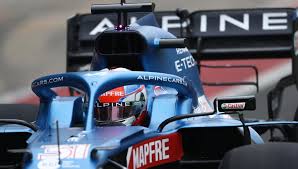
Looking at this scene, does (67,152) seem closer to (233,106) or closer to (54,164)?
(54,164)

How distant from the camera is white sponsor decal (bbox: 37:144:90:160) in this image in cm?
304

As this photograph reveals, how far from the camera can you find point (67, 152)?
10.0ft

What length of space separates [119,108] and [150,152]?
47cm

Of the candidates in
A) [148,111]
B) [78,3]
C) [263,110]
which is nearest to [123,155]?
[148,111]

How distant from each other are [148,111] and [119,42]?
1.72 feet

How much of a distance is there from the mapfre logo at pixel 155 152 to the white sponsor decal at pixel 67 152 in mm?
240

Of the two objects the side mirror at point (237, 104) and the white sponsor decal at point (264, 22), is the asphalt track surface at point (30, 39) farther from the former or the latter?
the side mirror at point (237, 104)

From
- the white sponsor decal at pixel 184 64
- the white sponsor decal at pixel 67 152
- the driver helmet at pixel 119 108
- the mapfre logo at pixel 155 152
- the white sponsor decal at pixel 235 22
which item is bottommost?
the mapfre logo at pixel 155 152

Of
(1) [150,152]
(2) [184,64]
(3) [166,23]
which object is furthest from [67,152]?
(3) [166,23]

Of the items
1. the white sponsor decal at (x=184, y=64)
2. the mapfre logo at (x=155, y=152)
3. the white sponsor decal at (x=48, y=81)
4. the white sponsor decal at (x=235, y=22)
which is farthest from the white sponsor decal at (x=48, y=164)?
the white sponsor decal at (x=235, y=22)

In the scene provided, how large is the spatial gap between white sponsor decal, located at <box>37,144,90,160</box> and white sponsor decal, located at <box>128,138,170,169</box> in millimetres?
247

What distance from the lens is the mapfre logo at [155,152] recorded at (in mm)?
3297

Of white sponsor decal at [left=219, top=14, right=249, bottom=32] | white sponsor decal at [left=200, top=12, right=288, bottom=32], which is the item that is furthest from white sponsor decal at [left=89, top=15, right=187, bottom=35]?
white sponsor decal at [left=219, top=14, right=249, bottom=32]

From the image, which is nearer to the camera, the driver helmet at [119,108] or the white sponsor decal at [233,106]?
the white sponsor decal at [233,106]
